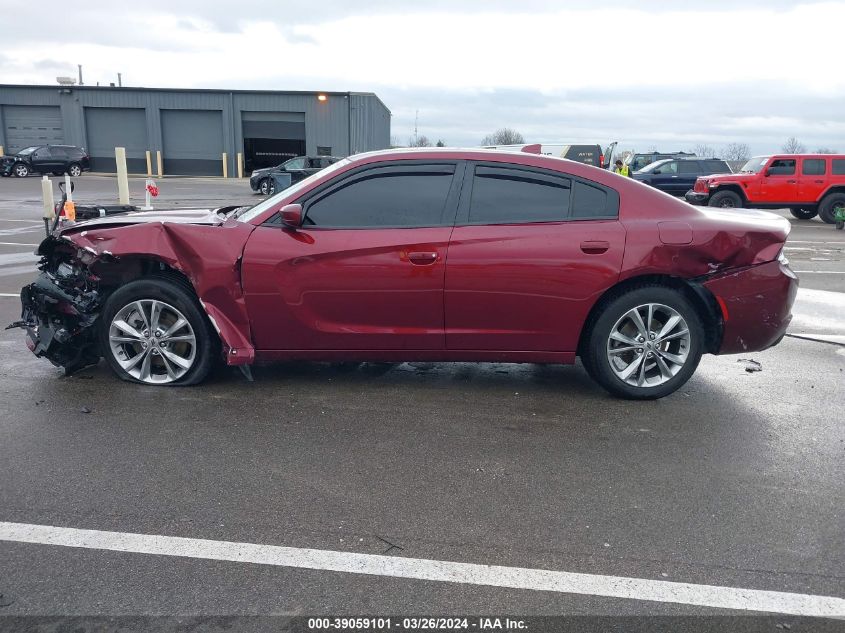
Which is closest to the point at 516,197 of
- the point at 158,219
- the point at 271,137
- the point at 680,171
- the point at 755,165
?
the point at 158,219

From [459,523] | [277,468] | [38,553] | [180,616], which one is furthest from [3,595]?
[459,523]

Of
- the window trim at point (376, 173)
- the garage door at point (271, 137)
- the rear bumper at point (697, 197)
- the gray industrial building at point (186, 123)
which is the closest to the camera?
the window trim at point (376, 173)

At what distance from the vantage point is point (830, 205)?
1955cm

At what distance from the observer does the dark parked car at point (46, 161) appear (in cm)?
3506

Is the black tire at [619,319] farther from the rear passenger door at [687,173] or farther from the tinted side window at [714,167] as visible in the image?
the tinted side window at [714,167]

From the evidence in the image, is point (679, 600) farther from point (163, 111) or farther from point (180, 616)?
point (163, 111)

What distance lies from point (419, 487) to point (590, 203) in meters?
2.31

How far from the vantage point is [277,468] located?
12.6ft

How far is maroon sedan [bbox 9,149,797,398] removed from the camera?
473cm

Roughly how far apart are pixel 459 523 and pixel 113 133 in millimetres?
44848

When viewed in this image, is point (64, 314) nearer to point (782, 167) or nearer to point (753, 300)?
point (753, 300)

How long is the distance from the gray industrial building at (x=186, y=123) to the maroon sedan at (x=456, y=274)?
36.9m

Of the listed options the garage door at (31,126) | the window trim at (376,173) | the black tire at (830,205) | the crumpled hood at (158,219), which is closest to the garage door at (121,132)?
the garage door at (31,126)

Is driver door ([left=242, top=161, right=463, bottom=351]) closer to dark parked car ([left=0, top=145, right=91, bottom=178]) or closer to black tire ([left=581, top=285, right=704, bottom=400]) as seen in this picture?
black tire ([left=581, top=285, right=704, bottom=400])
